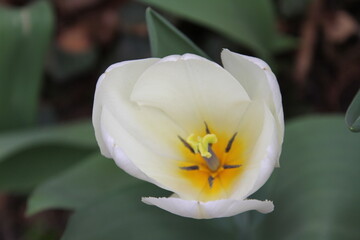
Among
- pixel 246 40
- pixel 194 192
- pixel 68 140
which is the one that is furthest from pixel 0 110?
pixel 194 192

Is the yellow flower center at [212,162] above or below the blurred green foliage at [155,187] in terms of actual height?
above

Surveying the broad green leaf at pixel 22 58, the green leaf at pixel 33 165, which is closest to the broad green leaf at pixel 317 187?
the green leaf at pixel 33 165

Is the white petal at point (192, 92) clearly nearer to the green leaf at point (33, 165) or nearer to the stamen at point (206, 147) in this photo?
the stamen at point (206, 147)

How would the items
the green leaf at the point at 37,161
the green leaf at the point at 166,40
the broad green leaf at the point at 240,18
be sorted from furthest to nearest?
1. the green leaf at the point at 37,161
2. the broad green leaf at the point at 240,18
3. the green leaf at the point at 166,40

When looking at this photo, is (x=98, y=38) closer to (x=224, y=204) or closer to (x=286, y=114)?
(x=286, y=114)

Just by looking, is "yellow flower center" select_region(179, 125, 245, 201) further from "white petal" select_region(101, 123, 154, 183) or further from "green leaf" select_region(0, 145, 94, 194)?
"green leaf" select_region(0, 145, 94, 194)

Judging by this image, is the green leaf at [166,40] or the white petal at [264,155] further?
the green leaf at [166,40]
